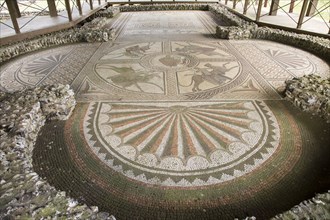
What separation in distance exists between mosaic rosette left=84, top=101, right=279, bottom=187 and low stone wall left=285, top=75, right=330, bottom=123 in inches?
15.9

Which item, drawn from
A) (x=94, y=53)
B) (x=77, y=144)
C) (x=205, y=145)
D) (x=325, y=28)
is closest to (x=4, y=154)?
(x=77, y=144)

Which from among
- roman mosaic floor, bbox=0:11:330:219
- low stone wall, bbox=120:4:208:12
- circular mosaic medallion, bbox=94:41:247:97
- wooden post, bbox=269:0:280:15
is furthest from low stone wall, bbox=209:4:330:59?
low stone wall, bbox=120:4:208:12

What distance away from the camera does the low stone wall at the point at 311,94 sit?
9.04ft

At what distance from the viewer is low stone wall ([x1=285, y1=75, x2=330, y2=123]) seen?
9.04 ft

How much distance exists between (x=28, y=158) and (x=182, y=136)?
1.37 meters

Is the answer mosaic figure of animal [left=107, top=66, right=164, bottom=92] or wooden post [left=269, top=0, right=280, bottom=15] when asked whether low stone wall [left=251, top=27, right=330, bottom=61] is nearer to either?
wooden post [left=269, top=0, right=280, bottom=15]

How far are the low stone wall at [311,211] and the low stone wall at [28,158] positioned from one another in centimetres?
103

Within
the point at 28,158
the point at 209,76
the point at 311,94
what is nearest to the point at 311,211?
the point at 311,94

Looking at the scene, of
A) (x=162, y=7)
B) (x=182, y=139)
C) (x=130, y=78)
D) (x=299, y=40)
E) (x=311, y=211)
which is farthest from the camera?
(x=162, y=7)

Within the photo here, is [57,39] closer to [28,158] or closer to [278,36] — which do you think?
[28,158]

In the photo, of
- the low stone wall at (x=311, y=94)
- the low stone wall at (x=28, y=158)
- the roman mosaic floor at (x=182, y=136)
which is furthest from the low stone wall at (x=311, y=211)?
the low stone wall at (x=311, y=94)

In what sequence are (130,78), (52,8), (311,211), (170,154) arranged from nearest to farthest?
(311,211) < (170,154) < (130,78) < (52,8)

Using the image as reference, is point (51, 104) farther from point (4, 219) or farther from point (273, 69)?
point (273, 69)

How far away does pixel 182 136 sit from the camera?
8.07 ft
